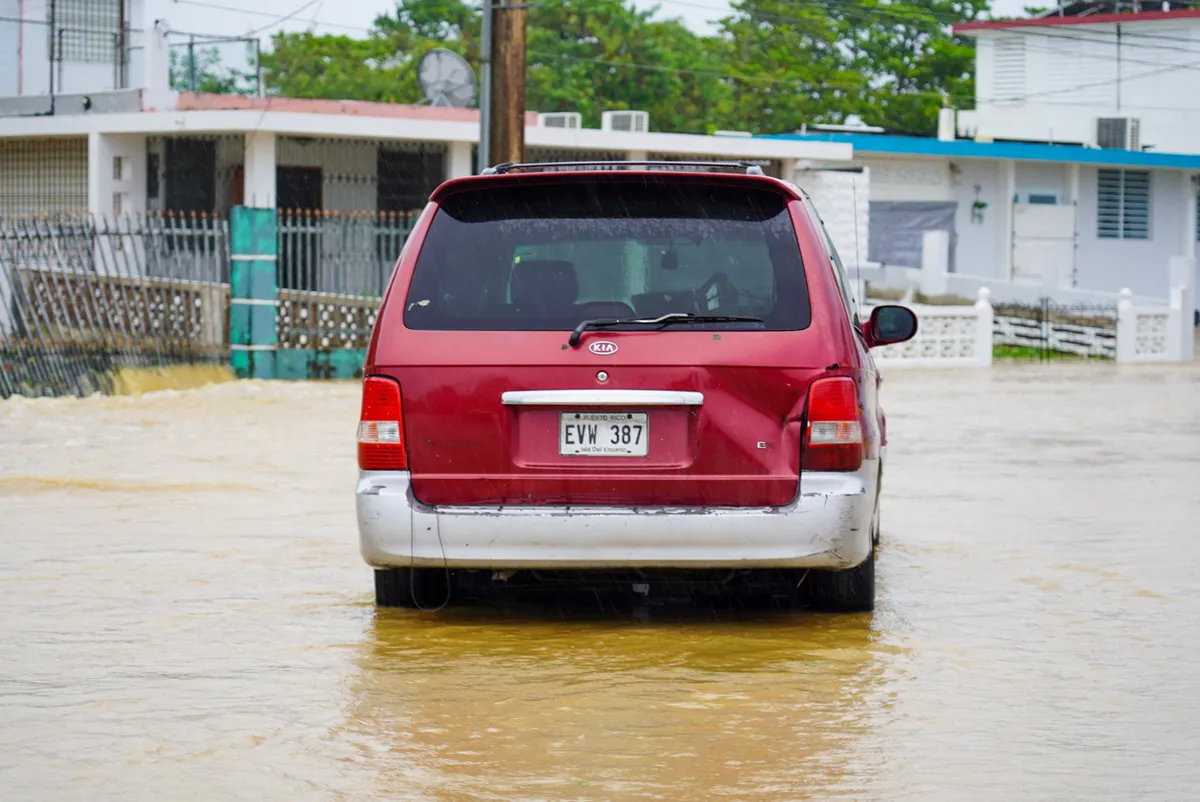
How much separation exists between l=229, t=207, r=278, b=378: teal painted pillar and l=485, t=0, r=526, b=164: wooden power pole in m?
4.36

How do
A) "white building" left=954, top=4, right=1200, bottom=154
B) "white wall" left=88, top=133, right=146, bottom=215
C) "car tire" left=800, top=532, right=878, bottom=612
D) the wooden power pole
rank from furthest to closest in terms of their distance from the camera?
"white building" left=954, top=4, right=1200, bottom=154 < "white wall" left=88, top=133, right=146, bottom=215 < the wooden power pole < "car tire" left=800, top=532, right=878, bottom=612

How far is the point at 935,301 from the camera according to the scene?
3509 centimetres

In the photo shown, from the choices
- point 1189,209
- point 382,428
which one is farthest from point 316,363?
point 1189,209

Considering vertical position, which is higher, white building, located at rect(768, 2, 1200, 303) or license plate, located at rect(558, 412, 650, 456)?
white building, located at rect(768, 2, 1200, 303)

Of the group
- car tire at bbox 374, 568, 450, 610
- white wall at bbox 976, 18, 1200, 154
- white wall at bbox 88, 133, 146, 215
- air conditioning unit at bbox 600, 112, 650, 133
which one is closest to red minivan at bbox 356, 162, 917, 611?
car tire at bbox 374, 568, 450, 610

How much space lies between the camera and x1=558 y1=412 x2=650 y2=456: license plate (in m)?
6.96

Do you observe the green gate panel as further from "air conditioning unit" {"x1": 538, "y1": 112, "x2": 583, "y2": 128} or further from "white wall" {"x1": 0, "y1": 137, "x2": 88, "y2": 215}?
"air conditioning unit" {"x1": 538, "y1": 112, "x2": 583, "y2": 128}

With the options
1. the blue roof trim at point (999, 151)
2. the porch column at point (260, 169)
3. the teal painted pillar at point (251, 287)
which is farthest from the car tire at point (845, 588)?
the blue roof trim at point (999, 151)

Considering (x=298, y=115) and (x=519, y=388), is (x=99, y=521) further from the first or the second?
(x=298, y=115)

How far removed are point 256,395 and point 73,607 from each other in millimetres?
13005

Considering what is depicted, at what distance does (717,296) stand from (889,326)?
5.30 ft


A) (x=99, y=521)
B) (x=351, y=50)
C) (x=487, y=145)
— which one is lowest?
(x=99, y=521)

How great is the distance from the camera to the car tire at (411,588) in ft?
25.5

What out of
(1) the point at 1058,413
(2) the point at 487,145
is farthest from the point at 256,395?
(1) the point at 1058,413
